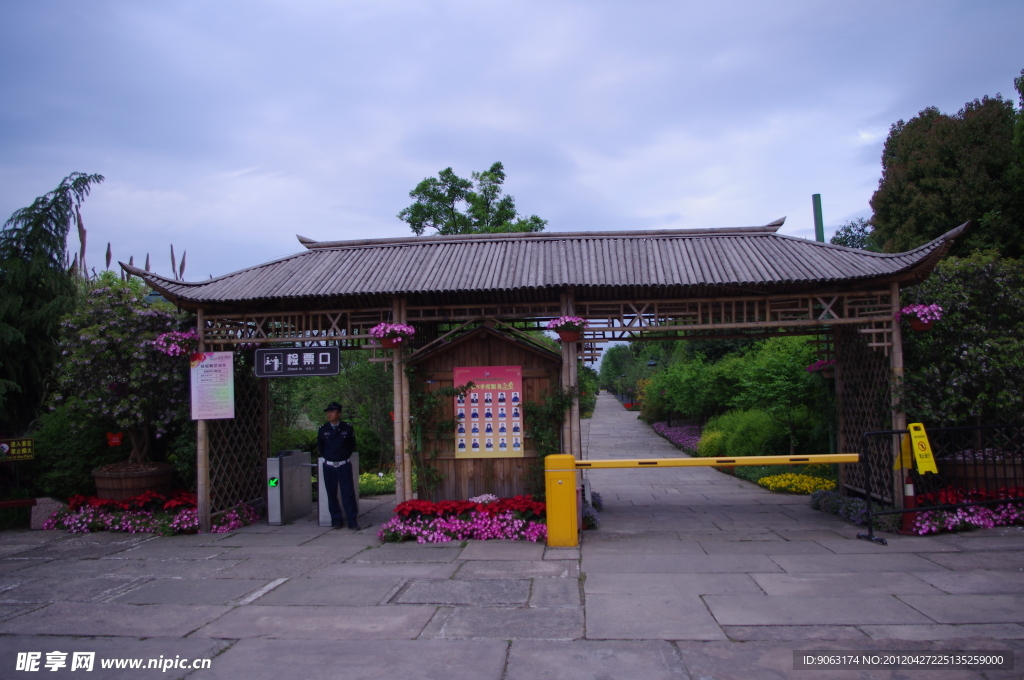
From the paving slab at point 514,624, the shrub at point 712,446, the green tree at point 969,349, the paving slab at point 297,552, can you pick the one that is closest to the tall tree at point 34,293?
the paving slab at point 297,552

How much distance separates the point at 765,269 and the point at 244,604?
275 inches

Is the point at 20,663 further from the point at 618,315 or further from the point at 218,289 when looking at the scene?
the point at 618,315

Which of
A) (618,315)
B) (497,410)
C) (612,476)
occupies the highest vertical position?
(618,315)

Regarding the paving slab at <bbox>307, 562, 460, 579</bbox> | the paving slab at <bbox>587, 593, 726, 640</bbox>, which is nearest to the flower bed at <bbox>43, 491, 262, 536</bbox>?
the paving slab at <bbox>307, 562, 460, 579</bbox>

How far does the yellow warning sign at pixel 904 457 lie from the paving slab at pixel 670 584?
2.94m

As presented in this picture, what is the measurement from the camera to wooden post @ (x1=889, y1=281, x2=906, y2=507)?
8094mm

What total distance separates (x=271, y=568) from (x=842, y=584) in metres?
5.69

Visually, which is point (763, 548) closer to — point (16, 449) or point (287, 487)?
point (287, 487)

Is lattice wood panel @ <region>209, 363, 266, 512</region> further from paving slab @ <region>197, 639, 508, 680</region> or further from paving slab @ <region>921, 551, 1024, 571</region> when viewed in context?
paving slab @ <region>921, 551, 1024, 571</region>

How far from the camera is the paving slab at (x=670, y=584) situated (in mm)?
5805

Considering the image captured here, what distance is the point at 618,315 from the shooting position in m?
8.50

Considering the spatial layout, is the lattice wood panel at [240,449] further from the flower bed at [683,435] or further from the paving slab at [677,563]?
the flower bed at [683,435]

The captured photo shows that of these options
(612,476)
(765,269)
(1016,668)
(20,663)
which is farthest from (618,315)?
(612,476)

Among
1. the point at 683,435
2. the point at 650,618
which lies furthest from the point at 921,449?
the point at 683,435
